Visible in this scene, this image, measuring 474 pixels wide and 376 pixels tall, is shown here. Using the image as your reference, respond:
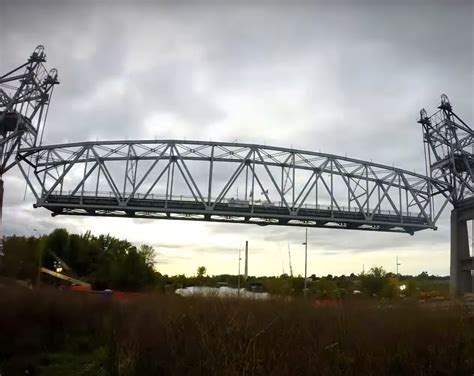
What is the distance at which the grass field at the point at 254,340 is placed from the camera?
10.7m

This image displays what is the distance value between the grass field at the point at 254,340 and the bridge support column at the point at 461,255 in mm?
29238

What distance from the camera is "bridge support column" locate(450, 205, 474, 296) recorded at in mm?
42031

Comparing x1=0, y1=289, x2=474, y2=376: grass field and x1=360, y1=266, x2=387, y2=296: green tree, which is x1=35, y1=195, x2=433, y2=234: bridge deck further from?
x1=0, y1=289, x2=474, y2=376: grass field

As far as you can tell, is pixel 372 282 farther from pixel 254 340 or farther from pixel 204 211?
pixel 254 340

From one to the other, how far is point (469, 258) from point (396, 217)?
8.07 m

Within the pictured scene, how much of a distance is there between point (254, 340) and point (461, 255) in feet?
127

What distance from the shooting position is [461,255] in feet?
141

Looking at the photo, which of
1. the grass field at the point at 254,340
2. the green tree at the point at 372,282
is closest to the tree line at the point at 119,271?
the green tree at the point at 372,282

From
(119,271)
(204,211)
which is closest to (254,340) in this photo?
(204,211)

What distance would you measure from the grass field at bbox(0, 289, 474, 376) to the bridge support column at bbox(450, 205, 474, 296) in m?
29.2

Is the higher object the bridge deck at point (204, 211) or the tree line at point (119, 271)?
the bridge deck at point (204, 211)

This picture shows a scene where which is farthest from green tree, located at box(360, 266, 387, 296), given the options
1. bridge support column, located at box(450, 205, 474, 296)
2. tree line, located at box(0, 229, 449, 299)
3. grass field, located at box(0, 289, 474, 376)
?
grass field, located at box(0, 289, 474, 376)

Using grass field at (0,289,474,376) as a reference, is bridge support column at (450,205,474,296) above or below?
above

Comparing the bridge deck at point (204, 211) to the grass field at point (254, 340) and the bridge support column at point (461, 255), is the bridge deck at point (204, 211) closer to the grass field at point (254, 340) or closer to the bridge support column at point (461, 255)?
the bridge support column at point (461, 255)
